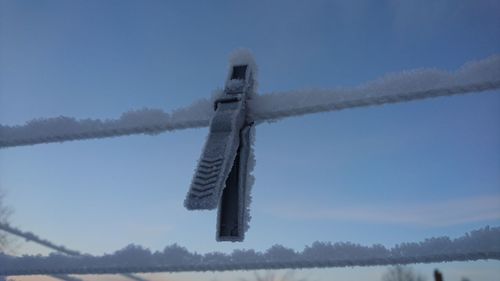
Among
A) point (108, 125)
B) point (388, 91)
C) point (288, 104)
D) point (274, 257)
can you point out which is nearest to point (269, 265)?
point (274, 257)

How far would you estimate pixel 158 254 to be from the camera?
1437 millimetres

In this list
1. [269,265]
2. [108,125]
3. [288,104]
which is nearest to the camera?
[269,265]

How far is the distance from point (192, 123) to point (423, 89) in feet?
2.61

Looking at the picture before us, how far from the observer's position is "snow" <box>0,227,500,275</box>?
1.15m

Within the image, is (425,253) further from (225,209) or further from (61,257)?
(61,257)

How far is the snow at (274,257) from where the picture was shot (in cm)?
115

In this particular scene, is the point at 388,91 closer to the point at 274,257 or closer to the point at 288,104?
the point at 288,104

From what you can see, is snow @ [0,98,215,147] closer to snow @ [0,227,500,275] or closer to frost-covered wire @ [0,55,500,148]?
frost-covered wire @ [0,55,500,148]

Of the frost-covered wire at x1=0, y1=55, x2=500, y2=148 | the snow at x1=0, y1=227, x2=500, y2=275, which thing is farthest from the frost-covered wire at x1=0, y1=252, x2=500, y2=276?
the frost-covered wire at x1=0, y1=55, x2=500, y2=148

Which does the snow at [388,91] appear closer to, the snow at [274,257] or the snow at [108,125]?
the snow at [108,125]

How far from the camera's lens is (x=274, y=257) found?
1338 mm

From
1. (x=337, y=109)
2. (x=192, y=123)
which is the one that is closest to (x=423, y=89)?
(x=337, y=109)

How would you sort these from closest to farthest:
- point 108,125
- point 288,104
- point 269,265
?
point 269,265 < point 288,104 < point 108,125

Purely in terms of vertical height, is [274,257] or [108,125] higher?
[108,125]
